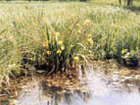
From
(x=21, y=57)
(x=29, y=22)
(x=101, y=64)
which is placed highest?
(x=29, y=22)

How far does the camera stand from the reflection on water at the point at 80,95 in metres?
4.55

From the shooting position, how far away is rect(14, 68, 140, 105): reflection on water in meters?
4.55

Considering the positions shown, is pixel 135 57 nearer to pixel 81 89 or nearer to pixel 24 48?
pixel 81 89

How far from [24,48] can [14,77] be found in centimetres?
67

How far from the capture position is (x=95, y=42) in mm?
Result: 7211

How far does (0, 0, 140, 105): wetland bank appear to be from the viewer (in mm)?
4754

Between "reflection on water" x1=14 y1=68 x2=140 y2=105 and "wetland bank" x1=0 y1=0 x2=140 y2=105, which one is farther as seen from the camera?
"wetland bank" x1=0 y1=0 x2=140 y2=105

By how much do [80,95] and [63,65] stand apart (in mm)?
1116

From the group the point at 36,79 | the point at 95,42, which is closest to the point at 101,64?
the point at 95,42

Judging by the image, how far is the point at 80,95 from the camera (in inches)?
191

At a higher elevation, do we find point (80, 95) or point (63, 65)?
point (63, 65)

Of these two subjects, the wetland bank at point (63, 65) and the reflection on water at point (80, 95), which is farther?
the wetland bank at point (63, 65)

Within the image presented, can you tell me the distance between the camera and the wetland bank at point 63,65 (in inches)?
187

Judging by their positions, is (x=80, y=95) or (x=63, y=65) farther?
(x=63, y=65)
